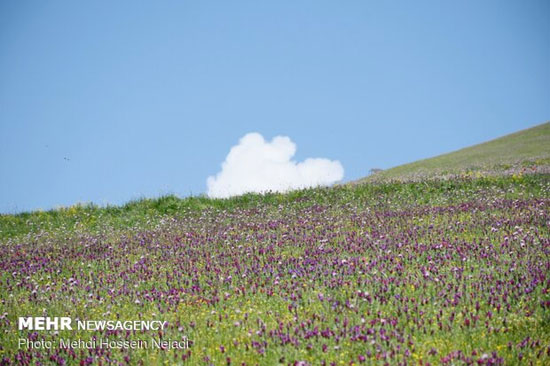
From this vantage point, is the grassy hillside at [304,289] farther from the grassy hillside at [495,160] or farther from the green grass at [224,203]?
the grassy hillside at [495,160]

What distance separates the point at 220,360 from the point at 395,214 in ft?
31.5

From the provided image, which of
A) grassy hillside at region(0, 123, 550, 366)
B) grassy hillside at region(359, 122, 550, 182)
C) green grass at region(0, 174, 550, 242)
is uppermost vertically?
grassy hillside at region(359, 122, 550, 182)

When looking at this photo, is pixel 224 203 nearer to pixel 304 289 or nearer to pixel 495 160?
pixel 304 289

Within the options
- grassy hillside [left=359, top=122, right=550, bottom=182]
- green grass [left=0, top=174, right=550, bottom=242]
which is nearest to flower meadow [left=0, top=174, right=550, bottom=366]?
green grass [left=0, top=174, right=550, bottom=242]

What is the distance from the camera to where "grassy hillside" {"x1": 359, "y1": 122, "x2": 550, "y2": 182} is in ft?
109

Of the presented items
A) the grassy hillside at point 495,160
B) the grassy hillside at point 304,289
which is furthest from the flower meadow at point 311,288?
the grassy hillside at point 495,160

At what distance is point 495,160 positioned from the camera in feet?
132

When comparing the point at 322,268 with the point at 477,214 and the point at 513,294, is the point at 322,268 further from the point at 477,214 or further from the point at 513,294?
the point at 477,214

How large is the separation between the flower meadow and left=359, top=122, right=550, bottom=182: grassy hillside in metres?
16.2

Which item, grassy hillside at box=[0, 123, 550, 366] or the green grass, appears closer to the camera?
grassy hillside at box=[0, 123, 550, 366]

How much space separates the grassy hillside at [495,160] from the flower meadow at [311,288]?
16.2m

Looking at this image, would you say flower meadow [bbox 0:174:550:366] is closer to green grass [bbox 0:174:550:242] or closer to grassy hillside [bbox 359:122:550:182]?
green grass [bbox 0:174:550:242]

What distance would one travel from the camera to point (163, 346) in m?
6.17

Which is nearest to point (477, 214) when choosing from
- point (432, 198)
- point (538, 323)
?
point (432, 198)
